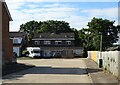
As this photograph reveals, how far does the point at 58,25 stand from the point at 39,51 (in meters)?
51.0

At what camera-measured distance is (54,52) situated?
97750 millimetres

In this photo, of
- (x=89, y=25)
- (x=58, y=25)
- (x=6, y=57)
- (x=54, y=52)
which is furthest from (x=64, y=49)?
(x=6, y=57)

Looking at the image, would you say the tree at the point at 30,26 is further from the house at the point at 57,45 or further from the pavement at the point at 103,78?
the pavement at the point at 103,78

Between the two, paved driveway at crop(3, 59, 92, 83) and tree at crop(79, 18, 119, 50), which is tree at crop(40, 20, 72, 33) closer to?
tree at crop(79, 18, 119, 50)

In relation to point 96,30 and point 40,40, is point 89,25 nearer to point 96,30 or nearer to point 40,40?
point 96,30

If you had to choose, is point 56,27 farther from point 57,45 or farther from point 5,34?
point 5,34

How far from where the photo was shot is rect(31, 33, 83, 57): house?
97.4 metres

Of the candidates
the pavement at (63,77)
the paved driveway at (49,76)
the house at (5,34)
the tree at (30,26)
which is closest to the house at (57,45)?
the tree at (30,26)

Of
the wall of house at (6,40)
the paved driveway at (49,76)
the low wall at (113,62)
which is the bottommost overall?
the paved driveway at (49,76)

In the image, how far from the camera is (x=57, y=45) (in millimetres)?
103000

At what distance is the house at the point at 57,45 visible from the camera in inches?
3834

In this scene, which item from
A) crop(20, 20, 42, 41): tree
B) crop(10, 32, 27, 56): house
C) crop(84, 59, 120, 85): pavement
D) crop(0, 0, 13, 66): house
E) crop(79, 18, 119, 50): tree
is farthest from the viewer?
crop(20, 20, 42, 41): tree

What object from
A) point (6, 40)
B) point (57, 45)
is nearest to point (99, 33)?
point (57, 45)

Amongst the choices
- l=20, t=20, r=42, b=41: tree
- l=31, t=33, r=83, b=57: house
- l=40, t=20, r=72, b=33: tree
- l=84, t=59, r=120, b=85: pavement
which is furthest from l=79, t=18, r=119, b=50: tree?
l=84, t=59, r=120, b=85: pavement
